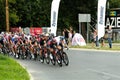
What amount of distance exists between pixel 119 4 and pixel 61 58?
47.9 meters

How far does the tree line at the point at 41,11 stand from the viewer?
2357 inches

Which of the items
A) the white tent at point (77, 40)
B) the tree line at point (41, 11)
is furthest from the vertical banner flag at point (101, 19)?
the tree line at point (41, 11)

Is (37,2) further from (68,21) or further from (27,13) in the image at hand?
(68,21)

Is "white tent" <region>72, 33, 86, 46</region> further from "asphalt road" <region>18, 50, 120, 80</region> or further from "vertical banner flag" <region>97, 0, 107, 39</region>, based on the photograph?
"asphalt road" <region>18, 50, 120, 80</region>


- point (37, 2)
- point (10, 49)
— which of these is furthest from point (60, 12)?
point (10, 49)

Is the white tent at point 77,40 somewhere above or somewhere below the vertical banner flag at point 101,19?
below

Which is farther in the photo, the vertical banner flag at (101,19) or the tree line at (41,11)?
the tree line at (41,11)

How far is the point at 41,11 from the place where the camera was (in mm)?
70188

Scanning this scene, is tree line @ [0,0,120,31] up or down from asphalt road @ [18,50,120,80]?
up

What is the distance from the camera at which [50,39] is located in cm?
2436

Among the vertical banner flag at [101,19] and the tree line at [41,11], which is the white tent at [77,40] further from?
the tree line at [41,11]

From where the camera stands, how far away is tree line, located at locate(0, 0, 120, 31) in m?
59.9

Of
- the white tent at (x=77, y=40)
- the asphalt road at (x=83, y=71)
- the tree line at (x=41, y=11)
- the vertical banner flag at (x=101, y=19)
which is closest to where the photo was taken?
the asphalt road at (x=83, y=71)

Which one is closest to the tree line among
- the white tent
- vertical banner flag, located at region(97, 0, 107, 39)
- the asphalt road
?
the white tent
